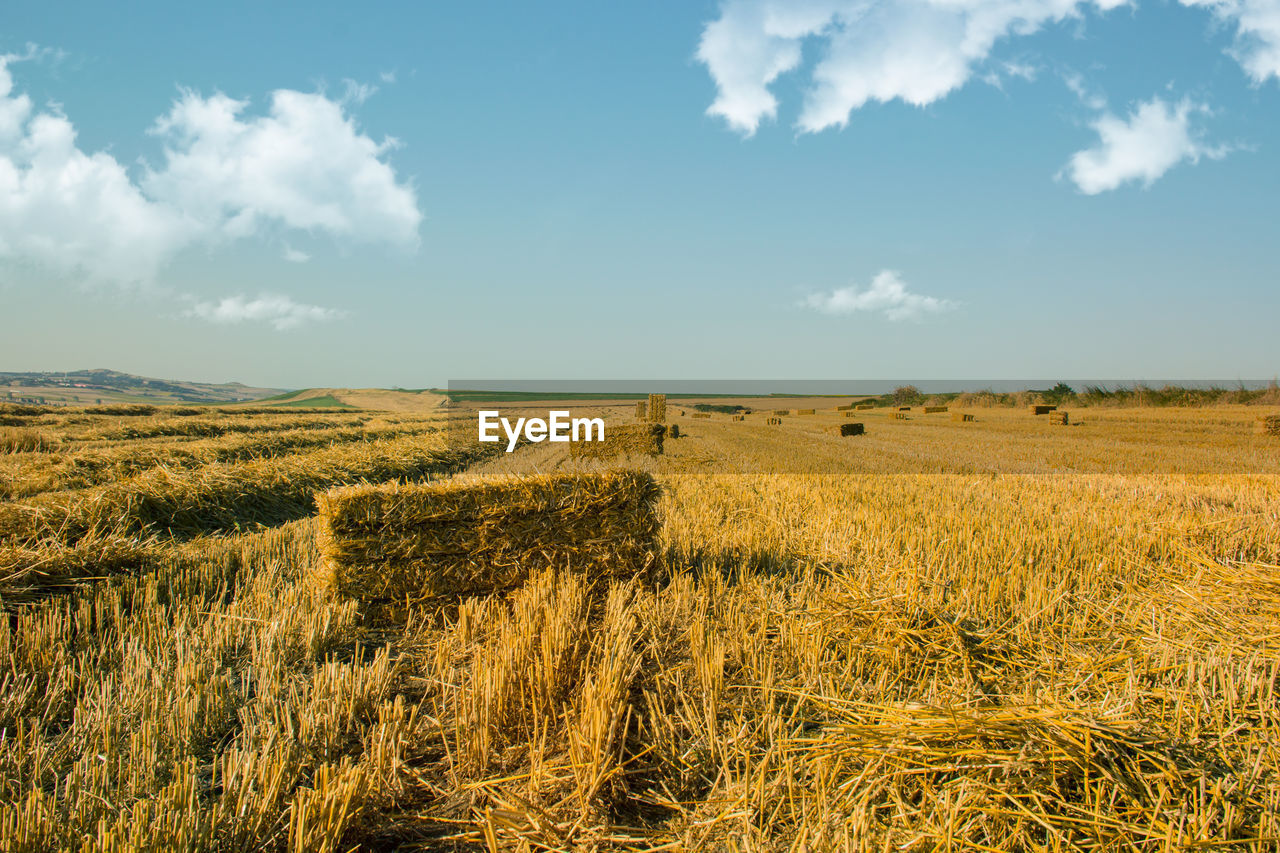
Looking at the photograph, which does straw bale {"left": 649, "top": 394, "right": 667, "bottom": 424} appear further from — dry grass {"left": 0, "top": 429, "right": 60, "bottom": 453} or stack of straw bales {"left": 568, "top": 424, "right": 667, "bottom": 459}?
dry grass {"left": 0, "top": 429, "right": 60, "bottom": 453}

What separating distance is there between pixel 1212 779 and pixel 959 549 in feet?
13.7

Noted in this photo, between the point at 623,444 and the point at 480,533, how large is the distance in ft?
45.4

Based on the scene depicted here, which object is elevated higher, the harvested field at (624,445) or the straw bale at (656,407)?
the straw bale at (656,407)

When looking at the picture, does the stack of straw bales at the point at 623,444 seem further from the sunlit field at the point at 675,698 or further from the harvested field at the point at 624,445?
the sunlit field at the point at 675,698

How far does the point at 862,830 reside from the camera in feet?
7.05

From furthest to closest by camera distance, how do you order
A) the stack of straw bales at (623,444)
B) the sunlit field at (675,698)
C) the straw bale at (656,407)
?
the straw bale at (656,407), the stack of straw bales at (623,444), the sunlit field at (675,698)

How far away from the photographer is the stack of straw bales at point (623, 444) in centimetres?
1873

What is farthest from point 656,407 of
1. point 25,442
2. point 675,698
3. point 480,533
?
point 675,698

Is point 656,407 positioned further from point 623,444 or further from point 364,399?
point 364,399

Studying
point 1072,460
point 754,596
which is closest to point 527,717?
point 754,596

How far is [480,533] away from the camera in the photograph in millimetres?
5383

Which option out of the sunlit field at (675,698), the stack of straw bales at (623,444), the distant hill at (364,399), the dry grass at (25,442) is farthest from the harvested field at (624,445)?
the distant hill at (364,399)

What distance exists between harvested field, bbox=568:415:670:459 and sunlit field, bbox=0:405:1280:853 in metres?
11.5

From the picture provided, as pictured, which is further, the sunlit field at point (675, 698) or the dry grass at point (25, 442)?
the dry grass at point (25, 442)
